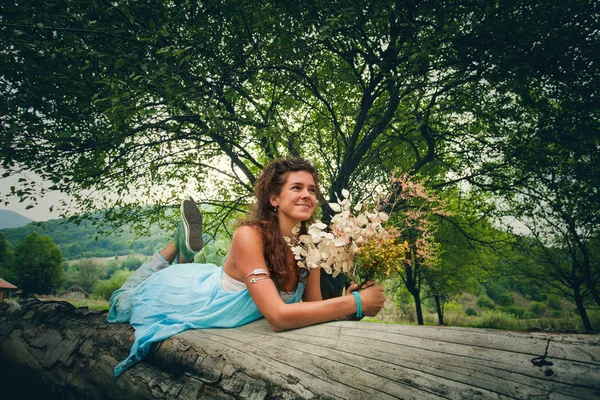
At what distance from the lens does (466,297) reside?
203 feet

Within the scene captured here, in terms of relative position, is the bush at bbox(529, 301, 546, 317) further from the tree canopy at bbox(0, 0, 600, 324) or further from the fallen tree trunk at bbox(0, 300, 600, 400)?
the fallen tree trunk at bbox(0, 300, 600, 400)

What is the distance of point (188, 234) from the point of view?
145 inches

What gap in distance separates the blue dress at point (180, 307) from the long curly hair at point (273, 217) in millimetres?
356

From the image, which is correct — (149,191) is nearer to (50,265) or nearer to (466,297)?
(50,265)

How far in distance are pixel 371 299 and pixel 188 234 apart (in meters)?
2.55

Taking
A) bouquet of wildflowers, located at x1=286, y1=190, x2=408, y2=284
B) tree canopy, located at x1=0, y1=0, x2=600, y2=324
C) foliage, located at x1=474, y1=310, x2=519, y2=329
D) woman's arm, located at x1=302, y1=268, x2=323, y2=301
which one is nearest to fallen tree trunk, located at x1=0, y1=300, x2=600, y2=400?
bouquet of wildflowers, located at x1=286, y1=190, x2=408, y2=284

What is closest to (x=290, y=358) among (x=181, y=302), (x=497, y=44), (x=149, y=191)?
(x=181, y=302)

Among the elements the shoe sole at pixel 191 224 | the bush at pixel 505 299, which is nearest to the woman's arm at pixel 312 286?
the shoe sole at pixel 191 224

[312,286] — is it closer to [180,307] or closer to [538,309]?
[180,307]

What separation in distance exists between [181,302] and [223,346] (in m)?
1.03

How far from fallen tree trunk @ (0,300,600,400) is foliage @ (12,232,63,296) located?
205ft

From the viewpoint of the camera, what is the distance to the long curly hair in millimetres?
2510

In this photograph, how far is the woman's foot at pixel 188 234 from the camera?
3703 mm

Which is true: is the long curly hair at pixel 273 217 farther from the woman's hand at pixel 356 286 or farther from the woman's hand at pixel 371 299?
the woman's hand at pixel 371 299
